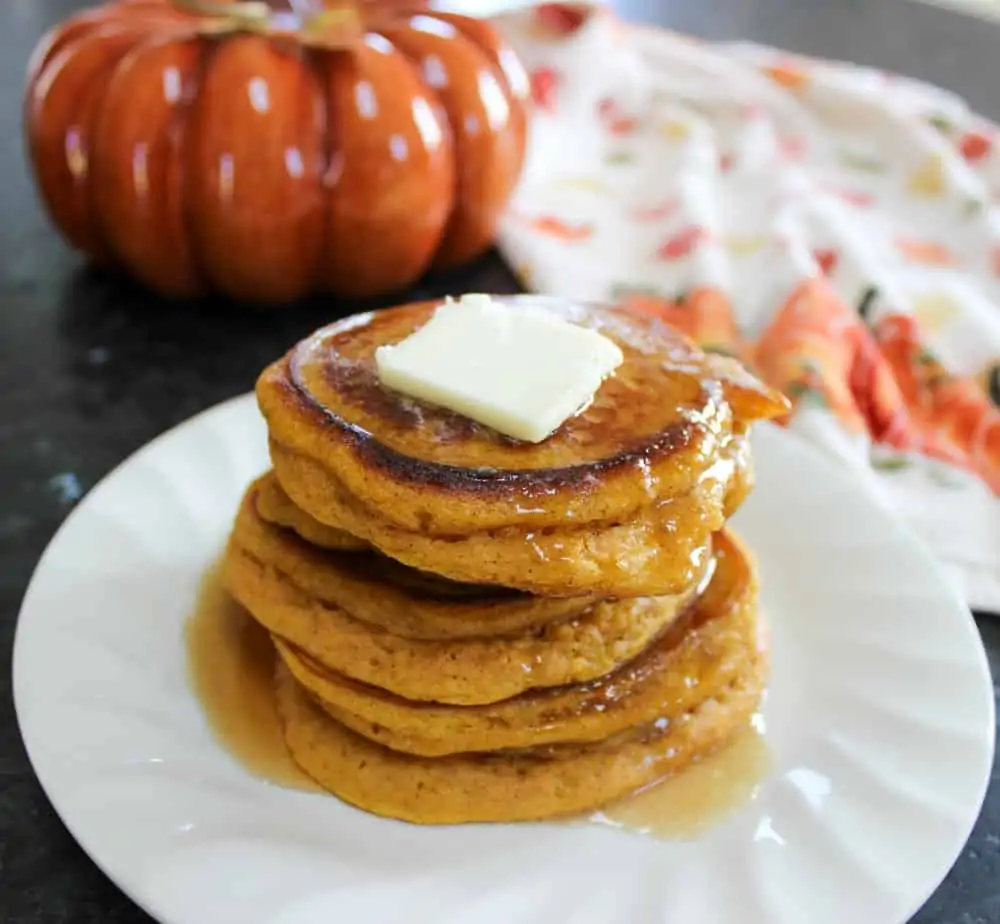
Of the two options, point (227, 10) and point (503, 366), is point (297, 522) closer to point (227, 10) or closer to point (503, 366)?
point (503, 366)

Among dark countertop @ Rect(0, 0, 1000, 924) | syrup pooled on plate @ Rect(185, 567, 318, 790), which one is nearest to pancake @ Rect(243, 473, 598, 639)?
syrup pooled on plate @ Rect(185, 567, 318, 790)

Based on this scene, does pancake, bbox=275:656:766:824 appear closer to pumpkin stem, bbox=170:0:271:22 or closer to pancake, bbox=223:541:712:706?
pancake, bbox=223:541:712:706

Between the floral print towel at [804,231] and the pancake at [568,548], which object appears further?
the floral print towel at [804,231]

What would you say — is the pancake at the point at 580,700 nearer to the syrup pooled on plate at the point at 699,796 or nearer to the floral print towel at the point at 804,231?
the syrup pooled on plate at the point at 699,796

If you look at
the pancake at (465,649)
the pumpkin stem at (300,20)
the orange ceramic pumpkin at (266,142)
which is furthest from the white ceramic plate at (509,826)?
the pumpkin stem at (300,20)

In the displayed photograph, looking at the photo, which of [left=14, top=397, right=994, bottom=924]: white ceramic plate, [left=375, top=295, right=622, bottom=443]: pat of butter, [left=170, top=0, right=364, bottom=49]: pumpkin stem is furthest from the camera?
[left=170, top=0, right=364, bottom=49]: pumpkin stem

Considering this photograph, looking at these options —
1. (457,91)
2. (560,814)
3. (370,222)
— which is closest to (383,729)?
(560,814)
